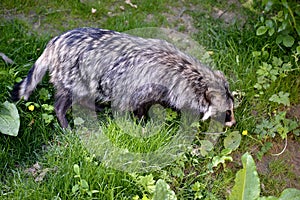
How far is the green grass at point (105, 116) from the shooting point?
3.63m

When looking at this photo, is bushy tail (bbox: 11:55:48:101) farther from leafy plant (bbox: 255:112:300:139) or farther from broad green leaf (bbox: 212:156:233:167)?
leafy plant (bbox: 255:112:300:139)

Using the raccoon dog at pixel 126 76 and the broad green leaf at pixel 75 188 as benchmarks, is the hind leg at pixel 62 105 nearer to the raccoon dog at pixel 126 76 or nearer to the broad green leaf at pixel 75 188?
the raccoon dog at pixel 126 76

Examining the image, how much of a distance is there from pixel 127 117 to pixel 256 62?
1.51m

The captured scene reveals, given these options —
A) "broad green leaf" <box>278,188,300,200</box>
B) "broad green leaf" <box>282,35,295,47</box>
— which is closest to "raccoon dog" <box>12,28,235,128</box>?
"broad green leaf" <box>282,35,295,47</box>

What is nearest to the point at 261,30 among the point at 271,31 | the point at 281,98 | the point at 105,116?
the point at 271,31

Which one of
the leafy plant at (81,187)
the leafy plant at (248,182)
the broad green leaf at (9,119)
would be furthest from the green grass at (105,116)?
the leafy plant at (248,182)

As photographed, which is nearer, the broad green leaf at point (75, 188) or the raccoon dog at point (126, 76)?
the broad green leaf at point (75, 188)

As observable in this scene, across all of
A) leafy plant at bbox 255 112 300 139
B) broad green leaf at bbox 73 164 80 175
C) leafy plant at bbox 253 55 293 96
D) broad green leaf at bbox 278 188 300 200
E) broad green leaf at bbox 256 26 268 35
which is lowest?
leafy plant at bbox 255 112 300 139

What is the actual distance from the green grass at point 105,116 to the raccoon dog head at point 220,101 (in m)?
0.16

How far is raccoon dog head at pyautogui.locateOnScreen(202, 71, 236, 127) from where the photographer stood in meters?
4.11

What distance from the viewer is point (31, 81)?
426 cm

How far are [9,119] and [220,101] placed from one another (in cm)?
174

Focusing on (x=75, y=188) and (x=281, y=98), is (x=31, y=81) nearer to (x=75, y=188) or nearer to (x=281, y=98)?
(x=75, y=188)

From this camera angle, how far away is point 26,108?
169 inches
